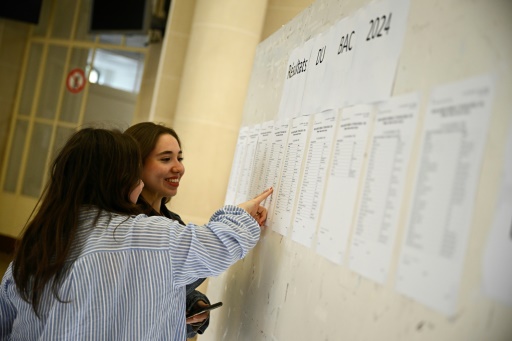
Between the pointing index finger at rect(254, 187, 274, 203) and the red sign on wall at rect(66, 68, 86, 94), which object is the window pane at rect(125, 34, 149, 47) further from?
the pointing index finger at rect(254, 187, 274, 203)

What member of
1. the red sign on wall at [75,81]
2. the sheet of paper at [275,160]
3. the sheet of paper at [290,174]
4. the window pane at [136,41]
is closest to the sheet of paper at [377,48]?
the sheet of paper at [290,174]

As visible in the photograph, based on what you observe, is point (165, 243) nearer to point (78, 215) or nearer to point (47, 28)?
point (78, 215)

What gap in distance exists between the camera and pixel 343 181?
142cm

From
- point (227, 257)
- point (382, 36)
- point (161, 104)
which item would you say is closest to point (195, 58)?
point (161, 104)

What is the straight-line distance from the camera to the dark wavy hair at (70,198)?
5.48 feet

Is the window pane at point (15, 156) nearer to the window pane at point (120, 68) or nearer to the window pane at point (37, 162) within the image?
the window pane at point (37, 162)

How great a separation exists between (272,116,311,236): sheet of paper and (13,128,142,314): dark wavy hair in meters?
0.45

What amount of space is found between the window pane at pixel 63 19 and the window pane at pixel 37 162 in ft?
3.67

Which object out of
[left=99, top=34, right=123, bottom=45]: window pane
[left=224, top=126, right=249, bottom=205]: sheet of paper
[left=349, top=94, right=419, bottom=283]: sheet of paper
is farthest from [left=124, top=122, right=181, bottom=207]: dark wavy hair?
[left=99, top=34, right=123, bottom=45]: window pane

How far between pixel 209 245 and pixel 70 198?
16.9 inches

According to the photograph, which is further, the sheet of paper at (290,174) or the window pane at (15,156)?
the window pane at (15,156)

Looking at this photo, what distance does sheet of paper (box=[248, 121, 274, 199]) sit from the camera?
2.17m

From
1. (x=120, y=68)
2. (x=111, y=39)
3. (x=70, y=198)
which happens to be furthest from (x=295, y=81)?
(x=111, y=39)

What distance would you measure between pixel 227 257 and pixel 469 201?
986 mm
